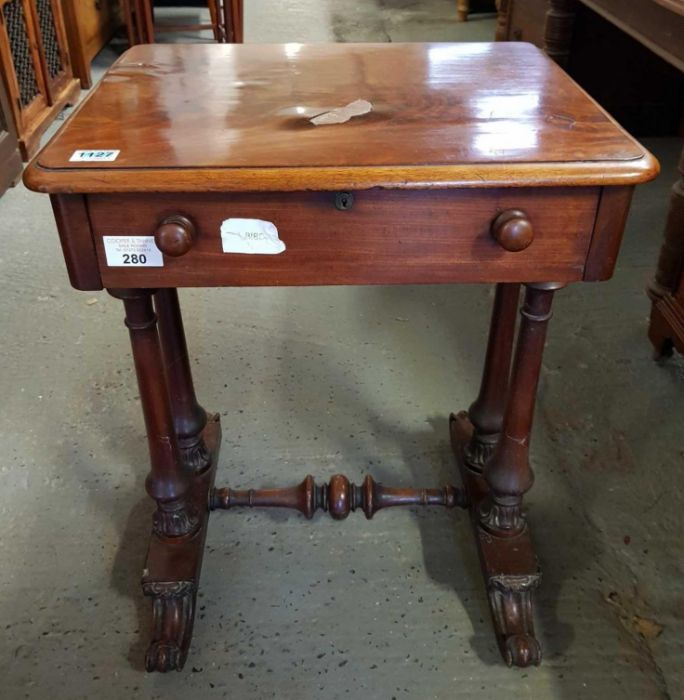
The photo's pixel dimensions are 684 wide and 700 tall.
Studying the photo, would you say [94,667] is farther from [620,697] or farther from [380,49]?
[380,49]

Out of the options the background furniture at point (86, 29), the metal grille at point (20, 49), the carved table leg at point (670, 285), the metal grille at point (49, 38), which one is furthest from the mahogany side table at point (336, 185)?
the background furniture at point (86, 29)

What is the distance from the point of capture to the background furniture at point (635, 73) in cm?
179

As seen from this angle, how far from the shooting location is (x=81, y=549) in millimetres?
1401

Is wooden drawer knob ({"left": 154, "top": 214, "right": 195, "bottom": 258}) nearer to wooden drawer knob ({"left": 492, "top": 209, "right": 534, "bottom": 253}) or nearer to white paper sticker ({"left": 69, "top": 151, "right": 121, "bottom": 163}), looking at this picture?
white paper sticker ({"left": 69, "top": 151, "right": 121, "bottom": 163})

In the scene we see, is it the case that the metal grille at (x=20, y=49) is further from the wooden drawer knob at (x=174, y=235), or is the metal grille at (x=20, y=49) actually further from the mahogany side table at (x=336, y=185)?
the wooden drawer knob at (x=174, y=235)

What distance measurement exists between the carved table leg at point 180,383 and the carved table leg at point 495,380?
0.51 meters

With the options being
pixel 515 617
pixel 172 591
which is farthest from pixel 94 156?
pixel 515 617

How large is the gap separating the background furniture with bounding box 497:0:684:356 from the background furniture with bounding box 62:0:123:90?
1.94 metres

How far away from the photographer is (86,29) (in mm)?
3723

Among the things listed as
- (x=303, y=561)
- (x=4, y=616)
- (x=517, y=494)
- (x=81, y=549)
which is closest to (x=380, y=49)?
(x=517, y=494)

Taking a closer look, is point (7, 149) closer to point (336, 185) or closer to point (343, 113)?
point (343, 113)

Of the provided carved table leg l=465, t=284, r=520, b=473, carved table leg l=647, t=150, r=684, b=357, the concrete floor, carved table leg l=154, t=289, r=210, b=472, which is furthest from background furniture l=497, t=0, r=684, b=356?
carved table leg l=154, t=289, r=210, b=472

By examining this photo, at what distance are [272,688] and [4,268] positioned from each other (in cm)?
161

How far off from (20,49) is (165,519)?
2.30 meters
